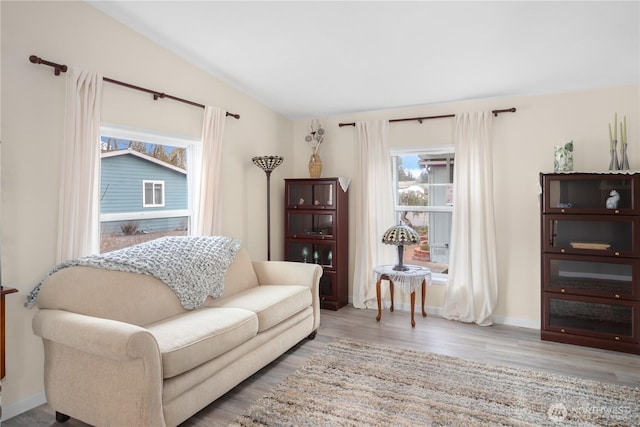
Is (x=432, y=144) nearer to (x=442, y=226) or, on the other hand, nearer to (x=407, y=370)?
(x=442, y=226)

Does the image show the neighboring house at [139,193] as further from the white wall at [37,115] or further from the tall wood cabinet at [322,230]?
the tall wood cabinet at [322,230]

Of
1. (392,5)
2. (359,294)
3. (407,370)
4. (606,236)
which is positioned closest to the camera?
(392,5)

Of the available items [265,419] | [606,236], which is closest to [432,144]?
[606,236]

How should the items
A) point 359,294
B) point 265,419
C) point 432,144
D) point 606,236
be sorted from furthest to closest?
point 359,294
point 432,144
point 606,236
point 265,419

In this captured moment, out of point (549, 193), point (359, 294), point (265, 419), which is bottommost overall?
Answer: point (265, 419)

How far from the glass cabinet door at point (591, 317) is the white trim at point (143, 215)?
A: 137 inches

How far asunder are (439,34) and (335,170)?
7.40ft

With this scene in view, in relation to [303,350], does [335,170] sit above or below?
above

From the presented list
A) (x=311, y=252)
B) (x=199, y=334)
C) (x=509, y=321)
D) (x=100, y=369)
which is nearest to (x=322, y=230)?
(x=311, y=252)

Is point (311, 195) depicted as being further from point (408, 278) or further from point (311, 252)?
point (408, 278)

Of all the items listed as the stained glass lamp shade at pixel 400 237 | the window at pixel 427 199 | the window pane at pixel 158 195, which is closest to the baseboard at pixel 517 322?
the window at pixel 427 199

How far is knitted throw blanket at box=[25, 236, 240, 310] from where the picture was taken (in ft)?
8.41

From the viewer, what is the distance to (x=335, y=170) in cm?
492

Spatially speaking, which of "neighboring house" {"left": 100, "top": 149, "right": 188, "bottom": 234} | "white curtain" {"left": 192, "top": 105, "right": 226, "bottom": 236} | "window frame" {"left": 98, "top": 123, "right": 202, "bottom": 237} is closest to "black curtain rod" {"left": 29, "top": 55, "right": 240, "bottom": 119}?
"white curtain" {"left": 192, "top": 105, "right": 226, "bottom": 236}
